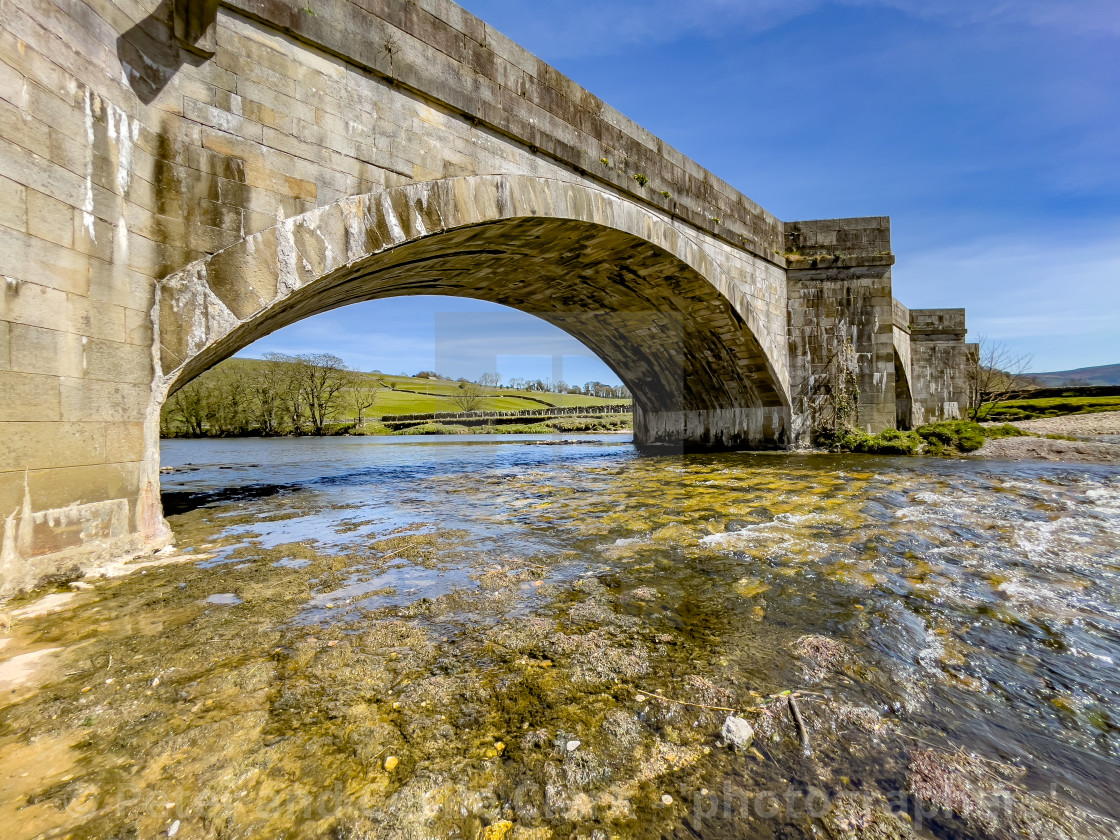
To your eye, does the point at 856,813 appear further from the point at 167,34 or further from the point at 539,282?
the point at 539,282

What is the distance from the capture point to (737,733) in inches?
80.1

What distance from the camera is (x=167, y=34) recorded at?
190 inches

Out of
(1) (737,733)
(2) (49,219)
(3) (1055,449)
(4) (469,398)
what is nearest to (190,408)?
(4) (469,398)

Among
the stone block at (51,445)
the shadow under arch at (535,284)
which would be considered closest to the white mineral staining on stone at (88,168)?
the shadow under arch at (535,284)

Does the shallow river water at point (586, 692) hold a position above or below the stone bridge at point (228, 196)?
below

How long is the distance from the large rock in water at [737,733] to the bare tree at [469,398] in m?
51.0

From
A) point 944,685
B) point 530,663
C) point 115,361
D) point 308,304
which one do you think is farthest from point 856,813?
point 308,304

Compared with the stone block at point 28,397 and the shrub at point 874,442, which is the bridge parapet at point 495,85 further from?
the shrub at point 874,442

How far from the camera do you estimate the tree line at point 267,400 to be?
36188mm

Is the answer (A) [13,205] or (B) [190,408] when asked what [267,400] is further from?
(A) [13,205]

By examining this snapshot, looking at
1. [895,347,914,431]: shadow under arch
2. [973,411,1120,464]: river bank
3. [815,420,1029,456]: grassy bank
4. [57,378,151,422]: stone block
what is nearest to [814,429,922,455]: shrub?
[815,420,1029,456]: grassy bank

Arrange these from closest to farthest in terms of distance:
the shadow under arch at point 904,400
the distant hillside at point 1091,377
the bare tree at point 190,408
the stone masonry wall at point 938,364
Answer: the shadow under arch at point 904,400, the stone masonry wall at point 938,364, the bare tree at point 190,408, the distant hillside at point 1091,377

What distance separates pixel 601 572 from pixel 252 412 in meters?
40.2

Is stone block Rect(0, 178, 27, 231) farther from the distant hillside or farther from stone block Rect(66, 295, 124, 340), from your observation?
the distant hillside
